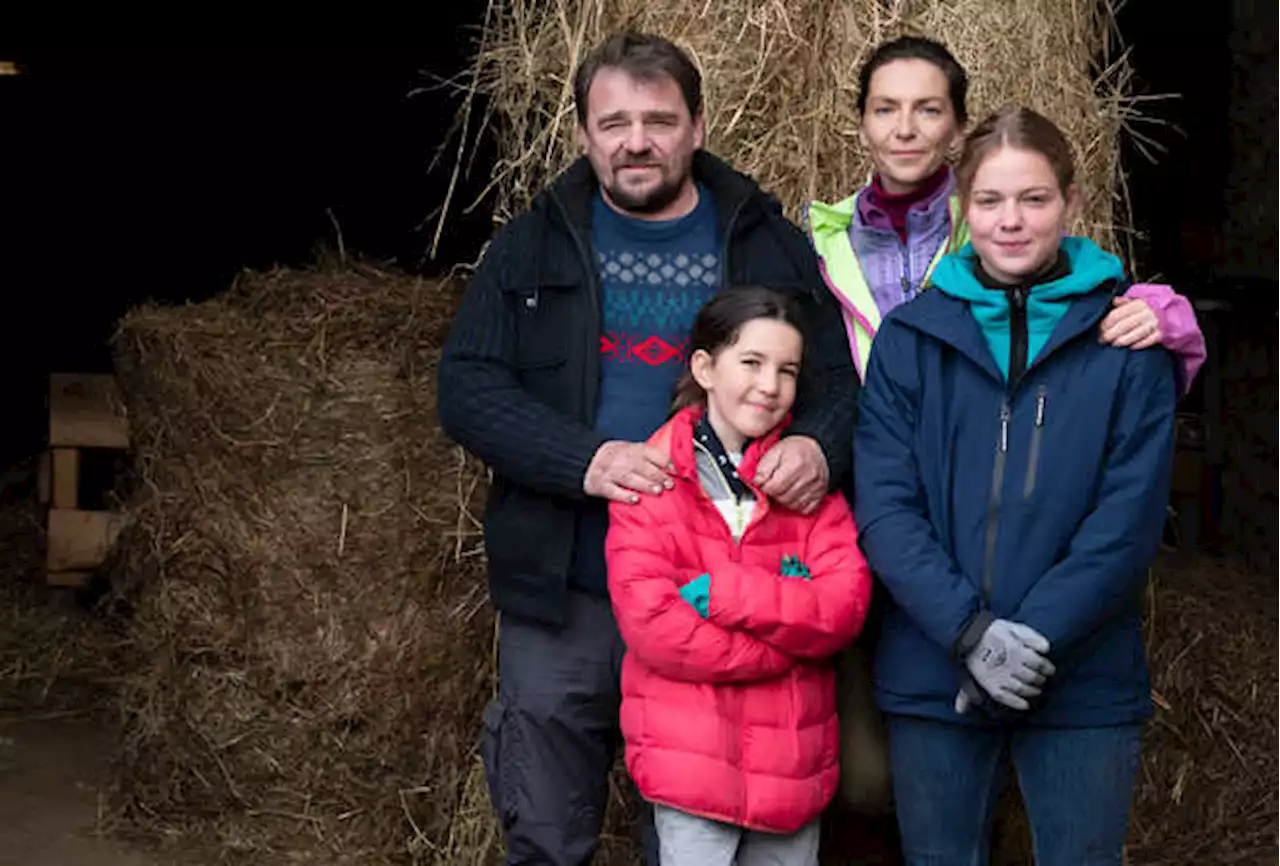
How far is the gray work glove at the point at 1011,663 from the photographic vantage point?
2.48 meters

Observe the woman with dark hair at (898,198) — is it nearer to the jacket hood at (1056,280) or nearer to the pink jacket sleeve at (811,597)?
the jacket hood at (1056,280)

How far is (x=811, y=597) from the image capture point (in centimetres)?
263

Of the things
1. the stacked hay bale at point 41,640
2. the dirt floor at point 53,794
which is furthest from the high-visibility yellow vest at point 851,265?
the stacked hay bale at point 41,640

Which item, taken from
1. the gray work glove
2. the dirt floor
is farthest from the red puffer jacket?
the dirt floor

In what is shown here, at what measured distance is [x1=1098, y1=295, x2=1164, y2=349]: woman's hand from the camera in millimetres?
2590

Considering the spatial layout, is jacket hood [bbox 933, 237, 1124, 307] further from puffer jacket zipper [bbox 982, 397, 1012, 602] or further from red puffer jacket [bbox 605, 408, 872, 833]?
red puffer jacket [bbox 605, 408, 872, 833]

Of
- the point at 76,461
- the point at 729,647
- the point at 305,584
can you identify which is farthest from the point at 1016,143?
the point at 76,461

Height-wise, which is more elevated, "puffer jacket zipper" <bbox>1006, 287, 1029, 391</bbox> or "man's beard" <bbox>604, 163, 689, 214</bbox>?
"man's beard" <bbox>604, 163, 689, 214</bbox>

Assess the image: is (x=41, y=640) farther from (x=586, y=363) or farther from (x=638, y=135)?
(x=638, y=135)

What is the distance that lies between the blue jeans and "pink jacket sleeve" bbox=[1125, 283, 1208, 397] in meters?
0.57

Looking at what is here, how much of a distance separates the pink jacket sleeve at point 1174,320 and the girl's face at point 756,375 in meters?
0.52

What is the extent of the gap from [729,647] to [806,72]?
1.47 meters

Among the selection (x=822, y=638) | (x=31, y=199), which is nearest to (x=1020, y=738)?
(x=822, y=638)

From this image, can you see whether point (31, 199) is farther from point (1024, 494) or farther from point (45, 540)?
point (1024, 494)
